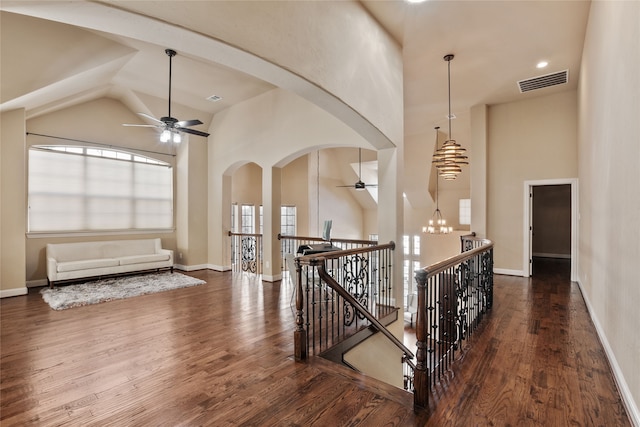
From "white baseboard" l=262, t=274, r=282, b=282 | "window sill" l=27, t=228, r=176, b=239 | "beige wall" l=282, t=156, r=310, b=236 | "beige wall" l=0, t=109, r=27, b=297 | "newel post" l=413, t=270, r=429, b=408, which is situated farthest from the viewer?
"beige wall" l=282, t=156, r=310, b=236

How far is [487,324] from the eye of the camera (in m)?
3.84

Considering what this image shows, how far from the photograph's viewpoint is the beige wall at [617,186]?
81.7 inches

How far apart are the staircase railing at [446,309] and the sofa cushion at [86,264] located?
638 cm

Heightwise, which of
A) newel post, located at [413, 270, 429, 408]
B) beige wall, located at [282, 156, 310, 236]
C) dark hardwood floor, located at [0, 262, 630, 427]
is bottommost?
dark hardwood floor, located at [0, 262, 630, 427]

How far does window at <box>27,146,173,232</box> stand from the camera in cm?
612

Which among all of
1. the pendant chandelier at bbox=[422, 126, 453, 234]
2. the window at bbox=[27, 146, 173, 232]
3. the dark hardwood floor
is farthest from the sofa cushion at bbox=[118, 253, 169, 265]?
the pendant chandelier at bbox=[422, 126, 453, 234]

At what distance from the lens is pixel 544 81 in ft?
19.1

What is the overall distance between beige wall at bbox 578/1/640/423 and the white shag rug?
6.20 metres

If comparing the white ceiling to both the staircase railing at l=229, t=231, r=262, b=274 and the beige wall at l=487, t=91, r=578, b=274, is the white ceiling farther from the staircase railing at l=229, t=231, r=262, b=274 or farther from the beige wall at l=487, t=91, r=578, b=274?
the staircase railing at l=229, t=231, r=262, b=274

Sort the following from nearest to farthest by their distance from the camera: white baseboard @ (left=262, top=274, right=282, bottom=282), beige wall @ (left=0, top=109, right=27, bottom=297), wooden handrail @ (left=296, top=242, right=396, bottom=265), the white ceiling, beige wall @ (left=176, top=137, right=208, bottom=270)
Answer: wooden handrail @ (left=296, top=242, right=396, bottom=265)
the white ceiling
beige wall @ (left=0, top=109, right=27, bottom=297)
white baseboard @ (left=262, top=274, right=282, bottom=282)
beige wall @ (left=176, top=137, right=208, bottom=270)

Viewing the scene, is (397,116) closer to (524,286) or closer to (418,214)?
(524,286)

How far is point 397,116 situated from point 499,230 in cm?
401

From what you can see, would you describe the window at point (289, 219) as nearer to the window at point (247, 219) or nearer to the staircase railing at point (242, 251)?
the window at point (247, 219)

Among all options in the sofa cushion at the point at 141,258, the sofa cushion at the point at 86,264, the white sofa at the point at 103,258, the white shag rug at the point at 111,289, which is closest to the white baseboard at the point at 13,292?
the white shag rug at the point at 111,289
